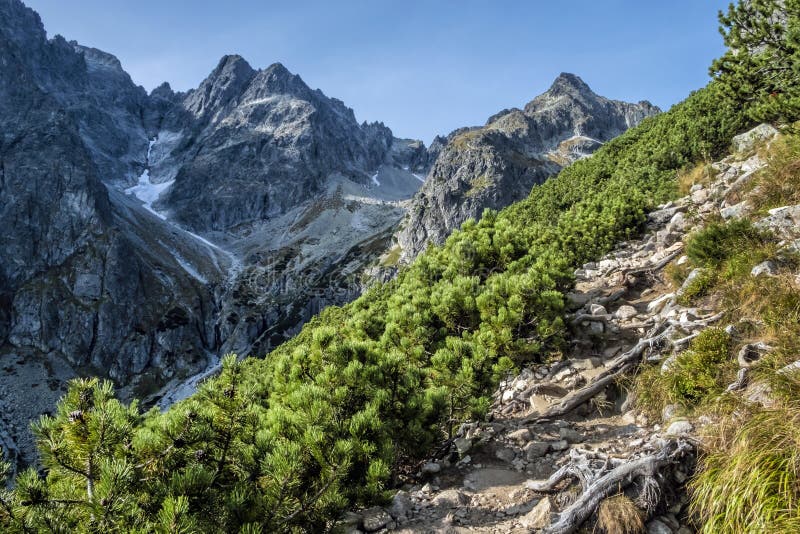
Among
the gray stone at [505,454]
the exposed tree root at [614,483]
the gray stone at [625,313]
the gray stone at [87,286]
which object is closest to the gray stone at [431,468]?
the gray stone at [505,454]

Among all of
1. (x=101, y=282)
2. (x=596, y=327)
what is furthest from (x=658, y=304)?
(x=101, y=282)

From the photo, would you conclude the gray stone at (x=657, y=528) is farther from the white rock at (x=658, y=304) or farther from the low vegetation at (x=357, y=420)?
the white rock at (x=658, y=304)

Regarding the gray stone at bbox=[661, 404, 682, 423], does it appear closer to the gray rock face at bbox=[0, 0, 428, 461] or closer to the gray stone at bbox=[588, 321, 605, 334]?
the gray stone at bbox=[588, 321, 605, 334]

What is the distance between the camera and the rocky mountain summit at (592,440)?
15.0 ft

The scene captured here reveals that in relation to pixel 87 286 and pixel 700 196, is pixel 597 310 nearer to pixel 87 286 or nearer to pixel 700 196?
pixel 700 196

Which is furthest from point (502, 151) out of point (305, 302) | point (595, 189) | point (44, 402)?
point (44, 402)

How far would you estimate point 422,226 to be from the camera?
420 feet

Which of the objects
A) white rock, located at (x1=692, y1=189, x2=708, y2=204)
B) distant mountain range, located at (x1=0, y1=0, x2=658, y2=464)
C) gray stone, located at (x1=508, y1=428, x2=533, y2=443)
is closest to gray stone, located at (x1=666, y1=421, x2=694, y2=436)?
gray stone, located at (x1=508, y1=428, x2=533, y2=443)

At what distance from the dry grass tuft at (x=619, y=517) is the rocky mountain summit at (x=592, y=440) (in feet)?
0.03

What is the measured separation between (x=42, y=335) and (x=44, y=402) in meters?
27.5

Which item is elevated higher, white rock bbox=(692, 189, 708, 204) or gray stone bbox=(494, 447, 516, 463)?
white rock bbox=(692, 189, 708, 204)

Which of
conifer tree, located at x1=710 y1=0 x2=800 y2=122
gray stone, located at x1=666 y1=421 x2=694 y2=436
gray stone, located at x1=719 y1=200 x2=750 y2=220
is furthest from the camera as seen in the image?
conifer tree, located at x1=710 y1=0 x2=800 y2=122

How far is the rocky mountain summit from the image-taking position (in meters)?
4.57

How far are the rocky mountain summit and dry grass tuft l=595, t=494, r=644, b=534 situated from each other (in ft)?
0.03
